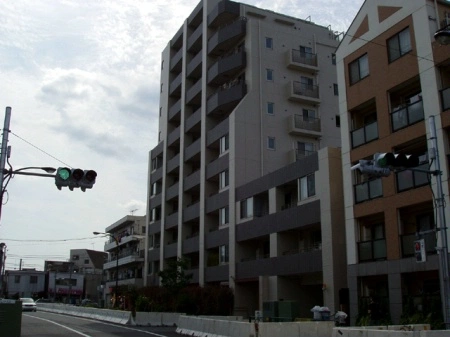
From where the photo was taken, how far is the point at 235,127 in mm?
43375

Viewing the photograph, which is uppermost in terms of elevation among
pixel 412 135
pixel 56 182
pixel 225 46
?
pixel 225 46

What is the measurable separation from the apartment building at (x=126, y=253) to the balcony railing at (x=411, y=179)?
1970 inches

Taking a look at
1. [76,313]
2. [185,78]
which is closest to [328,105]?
[185,78]

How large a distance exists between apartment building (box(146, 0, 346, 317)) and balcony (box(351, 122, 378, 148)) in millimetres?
3337

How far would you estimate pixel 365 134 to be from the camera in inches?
1094

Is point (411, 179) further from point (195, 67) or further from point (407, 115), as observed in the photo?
point (195, 67)

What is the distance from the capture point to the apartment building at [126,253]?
75.9 meters

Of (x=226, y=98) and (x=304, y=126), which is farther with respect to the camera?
(x=226, y=98)

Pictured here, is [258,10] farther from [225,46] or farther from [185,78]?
[185,78]

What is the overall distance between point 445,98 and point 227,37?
91.1 ft

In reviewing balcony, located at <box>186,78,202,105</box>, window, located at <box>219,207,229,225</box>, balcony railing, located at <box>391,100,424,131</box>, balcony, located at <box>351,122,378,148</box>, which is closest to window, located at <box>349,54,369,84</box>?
Result: balcony, located at <box>351,122,378,148</box>

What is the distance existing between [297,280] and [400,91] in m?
15.3

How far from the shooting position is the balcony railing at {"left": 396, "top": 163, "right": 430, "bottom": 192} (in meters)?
23.9

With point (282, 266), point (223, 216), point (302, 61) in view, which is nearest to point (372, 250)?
point (282, 266)
